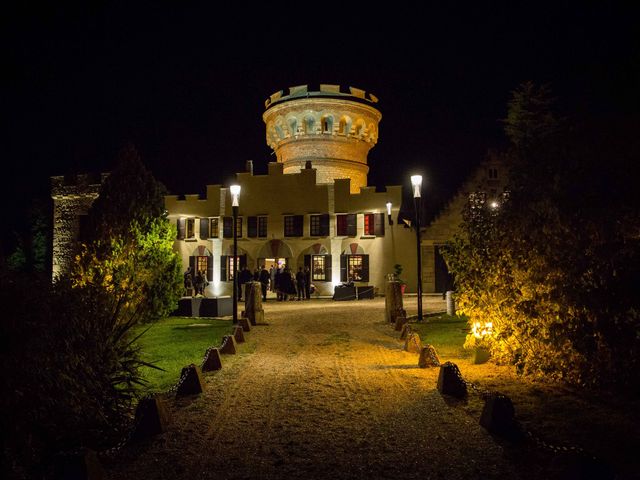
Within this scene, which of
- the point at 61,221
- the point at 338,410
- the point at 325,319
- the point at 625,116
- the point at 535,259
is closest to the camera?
the point at 338,410

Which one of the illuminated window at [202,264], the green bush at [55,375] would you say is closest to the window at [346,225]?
the illuminated window at [202,264]

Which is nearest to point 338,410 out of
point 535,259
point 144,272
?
point 535,259

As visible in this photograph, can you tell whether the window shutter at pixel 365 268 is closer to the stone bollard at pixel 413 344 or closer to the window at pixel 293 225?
the window at pixel 293 225

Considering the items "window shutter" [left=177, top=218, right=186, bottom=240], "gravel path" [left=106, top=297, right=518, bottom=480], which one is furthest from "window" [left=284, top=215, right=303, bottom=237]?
"gravel path" [left=106, top=297, right=518, bottom=480]

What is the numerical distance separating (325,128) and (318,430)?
95.5ft

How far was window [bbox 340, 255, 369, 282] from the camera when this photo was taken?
101 feet

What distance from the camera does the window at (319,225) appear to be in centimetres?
3116

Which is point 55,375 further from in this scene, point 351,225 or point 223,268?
point 223,268

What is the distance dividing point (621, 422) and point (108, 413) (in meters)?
5.66

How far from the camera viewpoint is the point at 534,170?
941 cm

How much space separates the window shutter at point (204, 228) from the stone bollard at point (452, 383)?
26301 millimetres

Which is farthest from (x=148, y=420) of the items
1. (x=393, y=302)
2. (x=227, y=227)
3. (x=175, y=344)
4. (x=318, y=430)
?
(x=227, y=227)

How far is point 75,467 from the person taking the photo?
416 cm

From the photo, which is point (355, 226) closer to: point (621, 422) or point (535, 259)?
point (535, 259)
